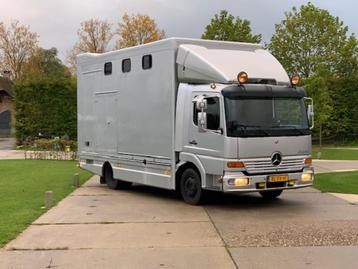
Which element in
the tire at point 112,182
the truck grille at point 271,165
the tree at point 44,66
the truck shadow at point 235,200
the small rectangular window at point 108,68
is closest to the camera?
the truck grille at point 271,165

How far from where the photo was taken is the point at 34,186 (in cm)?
1536

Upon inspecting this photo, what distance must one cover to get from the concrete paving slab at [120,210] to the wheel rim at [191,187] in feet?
0.90

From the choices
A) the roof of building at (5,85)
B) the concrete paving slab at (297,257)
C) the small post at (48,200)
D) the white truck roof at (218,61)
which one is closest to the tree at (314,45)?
the roof of building at (5,85)

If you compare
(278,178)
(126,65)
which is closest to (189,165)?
(278,178)

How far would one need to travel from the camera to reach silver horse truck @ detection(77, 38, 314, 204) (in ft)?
35.3

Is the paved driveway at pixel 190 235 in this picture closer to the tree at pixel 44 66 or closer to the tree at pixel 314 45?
the tree at pixel 314 45

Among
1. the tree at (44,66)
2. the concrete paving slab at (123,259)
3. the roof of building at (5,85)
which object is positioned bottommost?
the concrete paving slab at (123,259)

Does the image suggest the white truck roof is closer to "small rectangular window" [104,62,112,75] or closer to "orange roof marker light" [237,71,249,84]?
"orange roof marker light" [237,71,249,84]

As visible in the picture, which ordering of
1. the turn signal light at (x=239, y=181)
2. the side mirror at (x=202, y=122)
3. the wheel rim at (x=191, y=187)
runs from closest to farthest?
the turn signal light at (x=239, y=181), the side mirror at (x=202, y=122), the wheel rim at (x=191, y=187)

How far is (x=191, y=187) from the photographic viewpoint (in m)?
11.8

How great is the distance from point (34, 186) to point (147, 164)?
401 cm

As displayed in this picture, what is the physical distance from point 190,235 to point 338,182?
8.30m

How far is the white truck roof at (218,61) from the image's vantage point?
11.3m

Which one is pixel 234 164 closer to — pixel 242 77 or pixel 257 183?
pixel 257 183
